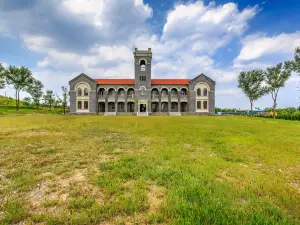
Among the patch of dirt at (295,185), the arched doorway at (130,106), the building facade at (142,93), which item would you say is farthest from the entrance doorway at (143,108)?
the patch of dirt at (295,185)

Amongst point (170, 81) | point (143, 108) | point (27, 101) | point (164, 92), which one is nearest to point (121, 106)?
point (143, 108)

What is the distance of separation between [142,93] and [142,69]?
650cm

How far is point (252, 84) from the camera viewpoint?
41.7m

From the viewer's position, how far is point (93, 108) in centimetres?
3994

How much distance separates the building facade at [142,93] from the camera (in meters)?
39.7

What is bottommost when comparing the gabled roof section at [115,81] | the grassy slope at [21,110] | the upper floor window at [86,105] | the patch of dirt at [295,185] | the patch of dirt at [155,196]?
the patch of dirt at [295,185]

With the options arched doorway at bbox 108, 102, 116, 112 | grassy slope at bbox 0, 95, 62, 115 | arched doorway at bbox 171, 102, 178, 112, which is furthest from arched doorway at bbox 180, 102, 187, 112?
grassy slope at bbox 0, 95, 62, 115

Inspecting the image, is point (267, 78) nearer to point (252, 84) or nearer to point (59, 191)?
point (252, 84)

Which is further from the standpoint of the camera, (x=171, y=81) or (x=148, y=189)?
(x=171, y=81)

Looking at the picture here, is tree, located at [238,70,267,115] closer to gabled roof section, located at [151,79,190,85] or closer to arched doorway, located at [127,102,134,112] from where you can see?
gabled roof section, located at [151,79,190,85]

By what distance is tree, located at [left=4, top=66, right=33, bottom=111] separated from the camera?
1785 inches

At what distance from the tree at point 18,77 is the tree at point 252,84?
215 feet

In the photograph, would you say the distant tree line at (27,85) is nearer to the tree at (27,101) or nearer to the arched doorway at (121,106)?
the tree at (27,101)

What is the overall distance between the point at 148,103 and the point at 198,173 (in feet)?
118
